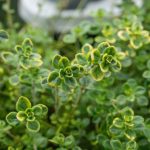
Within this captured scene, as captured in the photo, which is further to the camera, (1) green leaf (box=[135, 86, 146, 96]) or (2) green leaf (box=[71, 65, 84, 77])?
(1) green leaf (box=[135, 86, 146, 96])

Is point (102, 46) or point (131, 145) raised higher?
point (102, 46)

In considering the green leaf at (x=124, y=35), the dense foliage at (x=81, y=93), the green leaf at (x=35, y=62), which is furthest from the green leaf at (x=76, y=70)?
the green leaf at (x=124, y=35)

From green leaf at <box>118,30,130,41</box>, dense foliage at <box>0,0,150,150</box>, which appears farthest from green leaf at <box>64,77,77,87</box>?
green leaf at <box>118,30,130,41</box>

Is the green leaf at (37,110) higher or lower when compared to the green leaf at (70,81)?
lower

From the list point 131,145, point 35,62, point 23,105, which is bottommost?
point 131,145

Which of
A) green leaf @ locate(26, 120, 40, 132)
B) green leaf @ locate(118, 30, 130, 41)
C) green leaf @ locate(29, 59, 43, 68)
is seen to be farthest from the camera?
green leaf @ locate(118, 30, 130, 41)

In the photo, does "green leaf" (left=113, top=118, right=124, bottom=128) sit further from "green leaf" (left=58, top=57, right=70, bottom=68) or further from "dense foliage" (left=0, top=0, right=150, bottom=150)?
"green leaf" (left=58, top=57, right=70, bottom=68)

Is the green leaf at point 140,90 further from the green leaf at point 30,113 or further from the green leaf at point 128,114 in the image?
the green leaf at point 30,113

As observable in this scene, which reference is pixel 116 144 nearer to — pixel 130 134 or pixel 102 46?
pixel 130 134

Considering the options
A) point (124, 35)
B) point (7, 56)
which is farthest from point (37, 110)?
point (124, 35)
